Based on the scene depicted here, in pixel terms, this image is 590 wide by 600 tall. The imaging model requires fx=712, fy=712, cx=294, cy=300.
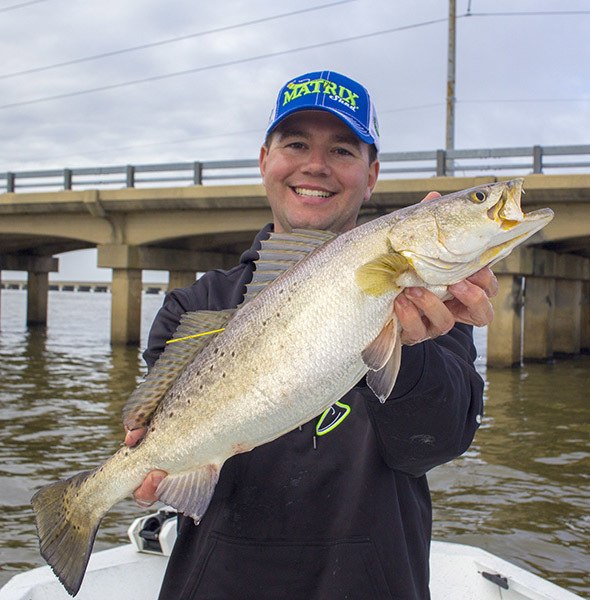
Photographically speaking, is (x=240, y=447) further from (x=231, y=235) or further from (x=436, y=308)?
(x=231, y=235)

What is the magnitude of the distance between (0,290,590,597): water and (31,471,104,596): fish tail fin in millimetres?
3557

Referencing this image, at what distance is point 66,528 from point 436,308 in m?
1.80

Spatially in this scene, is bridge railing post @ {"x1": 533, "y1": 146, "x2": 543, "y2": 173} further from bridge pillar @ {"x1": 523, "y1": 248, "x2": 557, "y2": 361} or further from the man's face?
the man's face

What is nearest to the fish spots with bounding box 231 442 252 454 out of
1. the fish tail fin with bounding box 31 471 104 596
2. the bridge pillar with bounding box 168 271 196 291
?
the fish tail fin with bounding box 31 471 104 596

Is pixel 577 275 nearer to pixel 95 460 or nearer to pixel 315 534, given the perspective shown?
pixel 95 460

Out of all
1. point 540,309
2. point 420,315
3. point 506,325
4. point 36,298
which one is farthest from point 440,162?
point 36,298

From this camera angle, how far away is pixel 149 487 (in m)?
2.94

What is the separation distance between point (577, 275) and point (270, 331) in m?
22.5

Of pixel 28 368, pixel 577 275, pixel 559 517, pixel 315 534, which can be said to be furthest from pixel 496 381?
pixel 315 534

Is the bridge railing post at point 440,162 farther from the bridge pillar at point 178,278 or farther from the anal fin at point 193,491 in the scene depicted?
the anal fin at point 193,491

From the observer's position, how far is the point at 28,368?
18.8 metres

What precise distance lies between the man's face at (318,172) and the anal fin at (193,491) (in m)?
1.40

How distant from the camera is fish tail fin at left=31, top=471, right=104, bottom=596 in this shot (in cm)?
292

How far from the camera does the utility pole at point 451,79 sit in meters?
25.5
